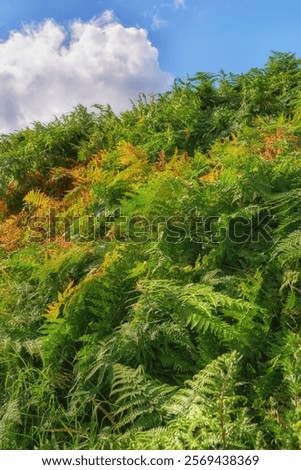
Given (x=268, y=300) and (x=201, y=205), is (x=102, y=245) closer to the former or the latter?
(x=201, y=205)

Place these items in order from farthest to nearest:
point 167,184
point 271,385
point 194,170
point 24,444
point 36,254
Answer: point 194,170 → point 36,254 → point 167,184 → point 24,444 → point 271,385

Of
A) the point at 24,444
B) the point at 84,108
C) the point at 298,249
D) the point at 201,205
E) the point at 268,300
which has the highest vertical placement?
the point at 84,108

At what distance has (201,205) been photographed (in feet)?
14.8

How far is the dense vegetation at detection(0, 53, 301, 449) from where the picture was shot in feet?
10.4

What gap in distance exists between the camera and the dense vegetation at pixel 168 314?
3178 mm

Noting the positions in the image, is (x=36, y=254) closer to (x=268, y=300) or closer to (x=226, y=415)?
(x=268, y=300)

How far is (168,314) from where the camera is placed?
3.98 meters

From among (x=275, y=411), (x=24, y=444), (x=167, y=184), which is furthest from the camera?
(x=167, y=184)

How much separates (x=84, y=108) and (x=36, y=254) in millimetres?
4974

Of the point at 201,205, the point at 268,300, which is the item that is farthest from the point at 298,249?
the point at 201,205

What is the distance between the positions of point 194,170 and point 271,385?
2.74 m

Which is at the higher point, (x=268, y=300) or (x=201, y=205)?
(x=201, y=205)

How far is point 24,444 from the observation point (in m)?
3.69

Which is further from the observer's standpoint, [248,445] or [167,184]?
[167,184]
